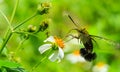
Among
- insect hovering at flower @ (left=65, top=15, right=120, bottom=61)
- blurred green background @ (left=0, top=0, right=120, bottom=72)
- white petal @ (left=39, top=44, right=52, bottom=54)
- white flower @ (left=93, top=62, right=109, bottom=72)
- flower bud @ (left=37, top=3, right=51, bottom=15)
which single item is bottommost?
white flower @ (left=93, top=62, right=109, bottom=72)

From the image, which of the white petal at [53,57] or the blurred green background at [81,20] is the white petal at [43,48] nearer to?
the white petal at [53,57]

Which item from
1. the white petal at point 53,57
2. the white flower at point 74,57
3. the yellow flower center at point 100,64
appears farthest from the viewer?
the white flower at point 74,57

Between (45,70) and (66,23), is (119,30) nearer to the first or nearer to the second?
(66,23)

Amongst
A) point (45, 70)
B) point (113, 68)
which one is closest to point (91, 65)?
point (113, 68)

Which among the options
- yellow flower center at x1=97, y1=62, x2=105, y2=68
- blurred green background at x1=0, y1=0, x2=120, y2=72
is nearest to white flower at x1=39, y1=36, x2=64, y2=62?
blurred green background at x1=0, y1=0, x2=120, y2=72

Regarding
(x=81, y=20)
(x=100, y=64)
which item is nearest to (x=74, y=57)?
(x=100, y=64)

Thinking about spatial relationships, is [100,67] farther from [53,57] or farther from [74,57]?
[53,57]

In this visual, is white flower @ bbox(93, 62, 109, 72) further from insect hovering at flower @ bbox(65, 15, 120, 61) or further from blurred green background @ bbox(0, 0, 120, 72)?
insect hovering at flower @ bbox(65, 15, 120, 61)

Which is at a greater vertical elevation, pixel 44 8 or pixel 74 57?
pixel 44 8

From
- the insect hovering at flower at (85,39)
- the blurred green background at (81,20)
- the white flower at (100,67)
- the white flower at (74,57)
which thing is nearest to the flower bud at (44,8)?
the insect hovering at flower at (85,39)

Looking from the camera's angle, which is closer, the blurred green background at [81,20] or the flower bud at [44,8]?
the flower bud at [44,8]

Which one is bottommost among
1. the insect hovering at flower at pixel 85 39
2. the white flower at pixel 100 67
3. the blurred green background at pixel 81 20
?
the white flower at pixel 100 67
